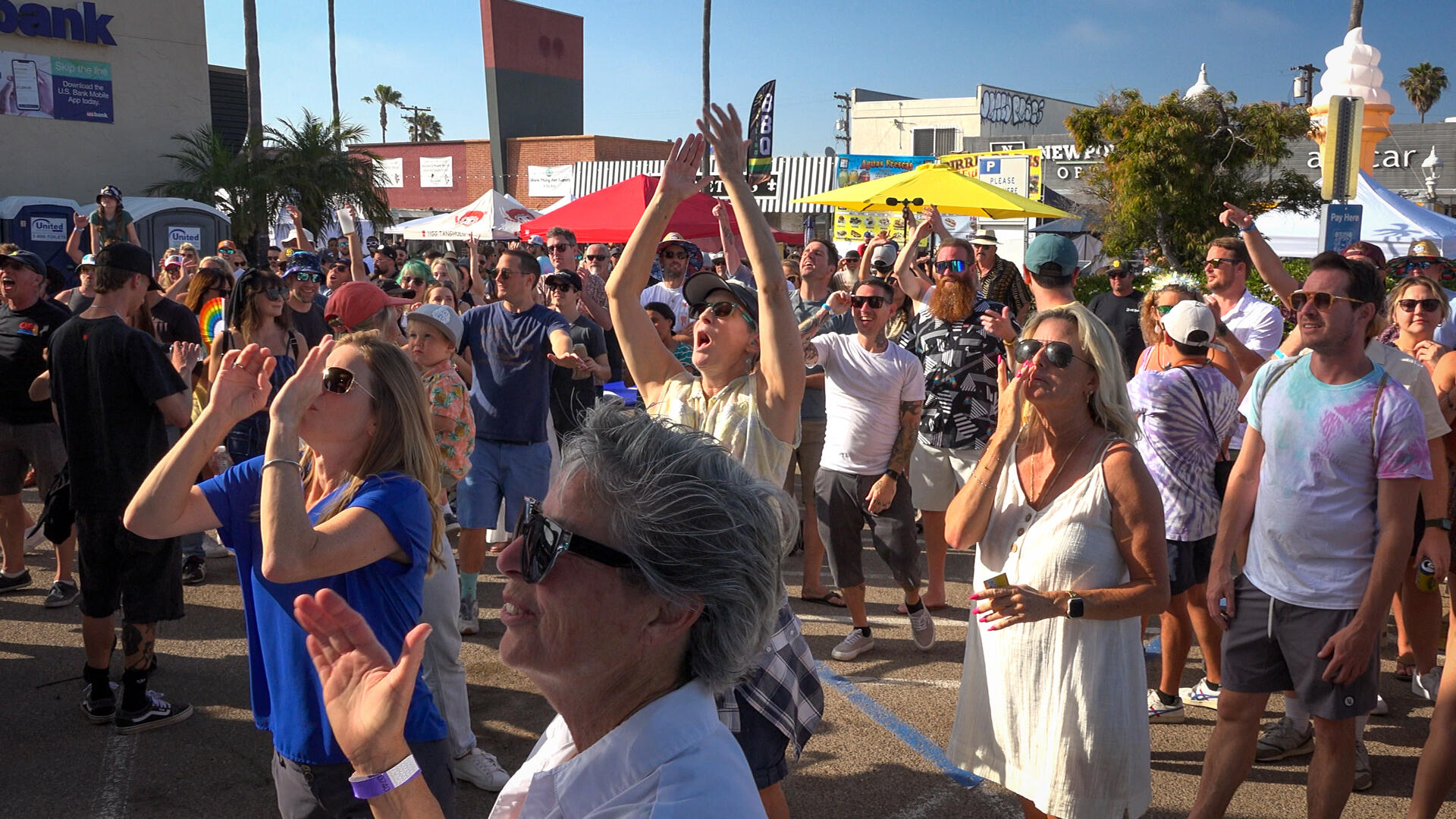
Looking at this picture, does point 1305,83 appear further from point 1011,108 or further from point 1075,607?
point 1075,607

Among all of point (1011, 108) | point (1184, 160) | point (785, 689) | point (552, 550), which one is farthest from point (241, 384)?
point (1011, 108)

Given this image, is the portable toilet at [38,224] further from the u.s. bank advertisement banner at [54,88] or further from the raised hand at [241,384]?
the raised hand at [241,384]

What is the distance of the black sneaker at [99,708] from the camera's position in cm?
465

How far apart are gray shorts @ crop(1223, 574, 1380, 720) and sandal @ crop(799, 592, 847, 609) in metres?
3.10

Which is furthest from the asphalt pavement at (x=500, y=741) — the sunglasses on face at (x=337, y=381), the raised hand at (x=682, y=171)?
the raised hand at (x=682, y=171)

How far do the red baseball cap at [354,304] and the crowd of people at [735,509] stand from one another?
0.05 feet

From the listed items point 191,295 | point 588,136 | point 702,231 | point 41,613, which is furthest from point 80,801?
point 588,136

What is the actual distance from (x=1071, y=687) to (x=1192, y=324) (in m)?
2.22

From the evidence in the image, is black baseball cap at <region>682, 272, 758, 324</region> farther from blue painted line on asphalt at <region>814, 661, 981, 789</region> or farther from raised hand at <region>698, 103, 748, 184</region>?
blue painted line on asphalt at <region>814, 661, 981, 789</region>

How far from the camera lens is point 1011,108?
5753 cm

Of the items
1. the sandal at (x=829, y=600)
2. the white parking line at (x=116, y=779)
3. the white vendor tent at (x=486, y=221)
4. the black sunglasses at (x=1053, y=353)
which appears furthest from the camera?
the white vendor tent at (x=486, y=221)

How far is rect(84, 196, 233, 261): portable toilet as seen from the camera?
21047 millimetres

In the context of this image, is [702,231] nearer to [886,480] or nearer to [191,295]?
[191,295]

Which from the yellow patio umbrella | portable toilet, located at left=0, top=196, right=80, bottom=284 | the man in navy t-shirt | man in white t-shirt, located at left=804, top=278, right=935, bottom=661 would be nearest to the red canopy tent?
the yellow patio umbrella
